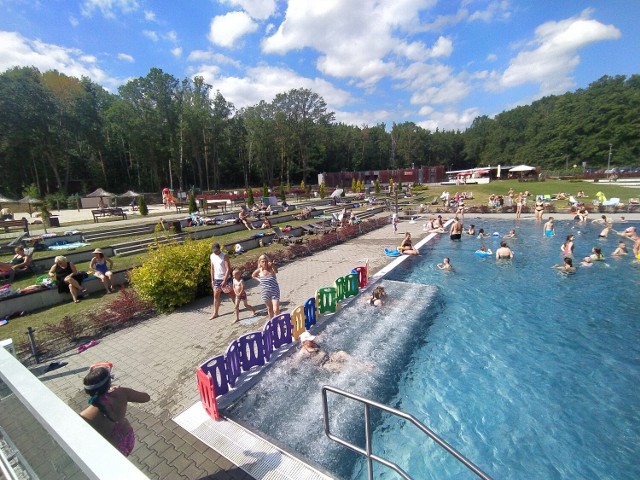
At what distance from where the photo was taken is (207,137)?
50312 millimetres

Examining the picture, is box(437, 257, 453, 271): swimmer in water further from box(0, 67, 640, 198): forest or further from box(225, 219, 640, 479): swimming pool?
box(0, 67, 640, 198): forest

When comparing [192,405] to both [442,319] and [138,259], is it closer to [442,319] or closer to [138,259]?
[442,319]

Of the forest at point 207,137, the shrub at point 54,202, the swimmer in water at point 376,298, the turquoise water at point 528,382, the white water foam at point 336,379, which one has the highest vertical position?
the forest at point 207,137

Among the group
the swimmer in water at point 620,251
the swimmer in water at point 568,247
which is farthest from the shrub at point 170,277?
the swimmer in water at point 620,251

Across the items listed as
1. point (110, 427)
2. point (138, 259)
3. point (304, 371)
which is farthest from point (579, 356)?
point (138, 259)

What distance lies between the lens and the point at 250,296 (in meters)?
9.28

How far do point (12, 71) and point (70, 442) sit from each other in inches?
2312

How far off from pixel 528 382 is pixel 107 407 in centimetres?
698

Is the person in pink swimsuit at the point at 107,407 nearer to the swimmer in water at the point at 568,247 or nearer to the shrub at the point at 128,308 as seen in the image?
the shrub at the point at 128,308

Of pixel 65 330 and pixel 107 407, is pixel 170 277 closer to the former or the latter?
pixel 65 330

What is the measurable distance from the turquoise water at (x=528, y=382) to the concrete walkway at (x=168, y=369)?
7.51ft

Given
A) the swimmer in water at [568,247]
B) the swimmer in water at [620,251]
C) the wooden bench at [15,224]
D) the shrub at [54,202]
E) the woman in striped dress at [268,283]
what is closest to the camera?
the woman in striped dress at [268,283]

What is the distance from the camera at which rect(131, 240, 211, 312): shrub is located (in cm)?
816

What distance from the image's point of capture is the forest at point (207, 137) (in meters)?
40.6
